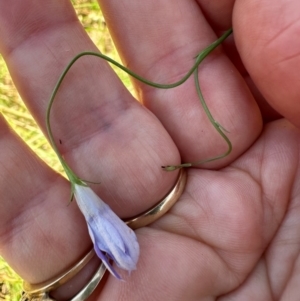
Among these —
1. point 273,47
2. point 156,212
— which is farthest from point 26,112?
point 273,47

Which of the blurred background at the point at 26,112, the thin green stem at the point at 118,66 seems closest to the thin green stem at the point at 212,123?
the thin green stem at the point at 118,66

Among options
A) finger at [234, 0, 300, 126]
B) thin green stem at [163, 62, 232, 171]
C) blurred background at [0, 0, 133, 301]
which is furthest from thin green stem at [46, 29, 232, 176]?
blurred background at [0, 0, 133, 301]

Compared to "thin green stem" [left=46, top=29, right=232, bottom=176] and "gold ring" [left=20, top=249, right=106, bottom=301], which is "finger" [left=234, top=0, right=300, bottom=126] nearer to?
"thin green stem" [left=46, top=29, right=232, bottom=176]

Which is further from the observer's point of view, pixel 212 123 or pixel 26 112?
pixel 26 112

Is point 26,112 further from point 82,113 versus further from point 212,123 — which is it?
Answer: point 212,123

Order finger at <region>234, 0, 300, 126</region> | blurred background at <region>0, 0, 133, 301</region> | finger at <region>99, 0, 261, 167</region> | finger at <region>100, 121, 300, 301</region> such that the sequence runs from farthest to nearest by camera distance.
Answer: blurred background at <region>0, 0, 133, 301</region>
finger at <region>99, 0, 261, 167</region>
finger at <region>100, 121, 300, 301</region>
finger at <region>234, 0, 300, 126</region>

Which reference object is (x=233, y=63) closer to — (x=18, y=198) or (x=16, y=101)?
(x=18, y=198)
